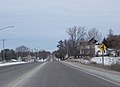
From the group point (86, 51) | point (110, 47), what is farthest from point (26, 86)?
point (86, 51)

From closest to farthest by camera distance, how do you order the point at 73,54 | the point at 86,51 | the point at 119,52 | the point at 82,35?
the point at 119,52 < the point at 82,35 < the point at 73,54 < the point at 86,51

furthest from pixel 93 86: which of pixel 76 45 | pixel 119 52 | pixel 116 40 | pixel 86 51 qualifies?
pixel 86 51

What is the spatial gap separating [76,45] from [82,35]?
5.66 m

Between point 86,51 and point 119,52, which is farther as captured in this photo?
point 86,51

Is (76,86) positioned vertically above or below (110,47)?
below

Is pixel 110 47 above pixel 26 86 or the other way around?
above

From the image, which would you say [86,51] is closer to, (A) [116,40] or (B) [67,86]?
(A) [116,40]

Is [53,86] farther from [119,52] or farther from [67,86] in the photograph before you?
[119,52]

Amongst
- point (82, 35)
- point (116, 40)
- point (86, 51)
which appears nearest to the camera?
point (116, 40)

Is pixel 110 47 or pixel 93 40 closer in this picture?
pixel 110 47

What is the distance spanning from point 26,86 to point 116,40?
10790 centimetres

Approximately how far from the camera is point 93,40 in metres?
153

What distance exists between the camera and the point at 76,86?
20.7 metres

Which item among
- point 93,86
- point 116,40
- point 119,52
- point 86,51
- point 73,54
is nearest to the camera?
point 93,86
